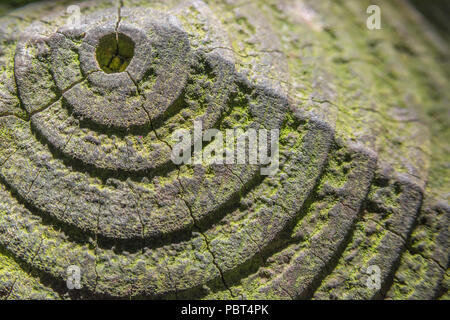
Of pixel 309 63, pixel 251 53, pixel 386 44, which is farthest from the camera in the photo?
pixel 386 44

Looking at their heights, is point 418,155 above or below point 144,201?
above

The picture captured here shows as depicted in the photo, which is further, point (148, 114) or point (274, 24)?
point (274, 24)

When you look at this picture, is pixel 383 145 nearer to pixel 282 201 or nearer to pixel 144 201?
pixel 282 201
